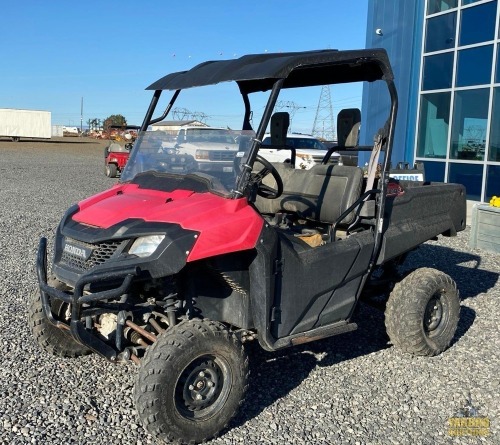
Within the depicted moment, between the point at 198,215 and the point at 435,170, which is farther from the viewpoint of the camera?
the point at 435,170

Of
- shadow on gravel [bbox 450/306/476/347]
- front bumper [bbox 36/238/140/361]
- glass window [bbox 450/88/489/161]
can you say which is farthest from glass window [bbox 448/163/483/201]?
front bumper [bbox 36/238/140/361]

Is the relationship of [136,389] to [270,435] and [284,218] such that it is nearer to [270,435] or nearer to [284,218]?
[270,435]

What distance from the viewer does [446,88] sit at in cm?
1295

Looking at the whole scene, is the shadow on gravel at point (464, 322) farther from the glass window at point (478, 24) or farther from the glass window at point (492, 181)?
the glass window at point (478, 24)

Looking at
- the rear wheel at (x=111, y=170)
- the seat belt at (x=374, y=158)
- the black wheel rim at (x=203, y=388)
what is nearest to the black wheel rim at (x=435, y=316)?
the seat belt at (x=374, y=158)

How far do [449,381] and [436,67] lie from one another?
1041 centimetres

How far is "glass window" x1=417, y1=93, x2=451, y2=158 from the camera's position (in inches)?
516

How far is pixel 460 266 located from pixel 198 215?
18.1 ft

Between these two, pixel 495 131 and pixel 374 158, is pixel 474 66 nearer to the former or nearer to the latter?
pixel 495 131

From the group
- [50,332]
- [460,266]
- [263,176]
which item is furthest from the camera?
[460,266]

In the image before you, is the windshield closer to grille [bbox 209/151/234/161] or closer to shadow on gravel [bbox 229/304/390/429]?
grille [bbox 209/151/234/161]

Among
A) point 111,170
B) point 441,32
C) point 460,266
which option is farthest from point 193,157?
point 111,170

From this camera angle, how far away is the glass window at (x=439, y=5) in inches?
510

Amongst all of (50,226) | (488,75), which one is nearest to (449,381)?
(50,226)
